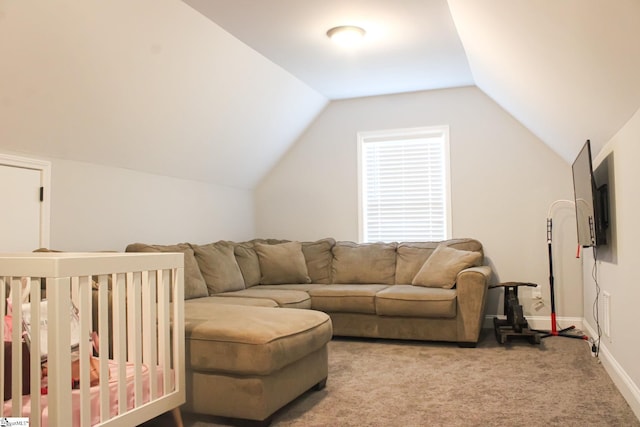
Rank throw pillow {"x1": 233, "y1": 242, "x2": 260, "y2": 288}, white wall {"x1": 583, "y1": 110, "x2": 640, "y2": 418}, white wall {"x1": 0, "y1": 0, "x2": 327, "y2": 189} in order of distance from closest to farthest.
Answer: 1. white wall {"x1": 583, "y1": 110, "x2": 640, "y2": 418}
2. white wall {"x1": 0, "y1": 0, "x2": 327, "y2": 189}
3. throw pillow {"x1": 233, "y1": 242, "x2": 260, "y2": 288}

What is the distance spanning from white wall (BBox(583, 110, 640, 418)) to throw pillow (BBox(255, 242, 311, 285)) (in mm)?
2728

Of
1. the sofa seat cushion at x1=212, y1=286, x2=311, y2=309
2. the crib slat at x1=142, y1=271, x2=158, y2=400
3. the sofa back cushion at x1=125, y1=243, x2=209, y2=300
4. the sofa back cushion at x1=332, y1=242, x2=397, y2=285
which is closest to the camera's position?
the crib slat at x1=142, y1=271, x2=158, y2=400

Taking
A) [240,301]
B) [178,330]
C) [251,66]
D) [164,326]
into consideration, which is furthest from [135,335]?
[251,66]

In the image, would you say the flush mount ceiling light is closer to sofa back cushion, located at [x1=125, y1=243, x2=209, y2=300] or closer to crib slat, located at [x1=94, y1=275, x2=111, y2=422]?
sofa back cushion, located at [x1=125, y1=243, x2=209, y2=300]

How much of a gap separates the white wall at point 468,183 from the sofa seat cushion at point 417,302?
1.08m

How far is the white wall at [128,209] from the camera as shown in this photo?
11.7ft

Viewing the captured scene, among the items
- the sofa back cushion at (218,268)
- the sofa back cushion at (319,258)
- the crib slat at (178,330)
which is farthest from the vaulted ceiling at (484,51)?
the crib slat at (178,330)

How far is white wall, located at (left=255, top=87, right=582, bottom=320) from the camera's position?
4.94m

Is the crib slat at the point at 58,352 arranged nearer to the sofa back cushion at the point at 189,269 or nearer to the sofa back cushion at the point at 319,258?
the sofa back cushion at the point at 189,269

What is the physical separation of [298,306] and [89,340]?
98.1 inches

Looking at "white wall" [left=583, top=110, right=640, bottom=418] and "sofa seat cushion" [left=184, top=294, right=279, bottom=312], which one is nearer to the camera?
"white wall" [left=583, top=110, right=640, bottom=418]

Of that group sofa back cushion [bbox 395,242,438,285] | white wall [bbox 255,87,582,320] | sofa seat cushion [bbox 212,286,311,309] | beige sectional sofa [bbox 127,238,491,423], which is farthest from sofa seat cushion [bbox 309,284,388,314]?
white wall [bbox 255,87,582,320]

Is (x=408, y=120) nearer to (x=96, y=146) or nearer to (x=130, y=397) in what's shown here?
(x=96, y=146)

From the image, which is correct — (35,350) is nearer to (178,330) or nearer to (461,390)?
(178,330)
